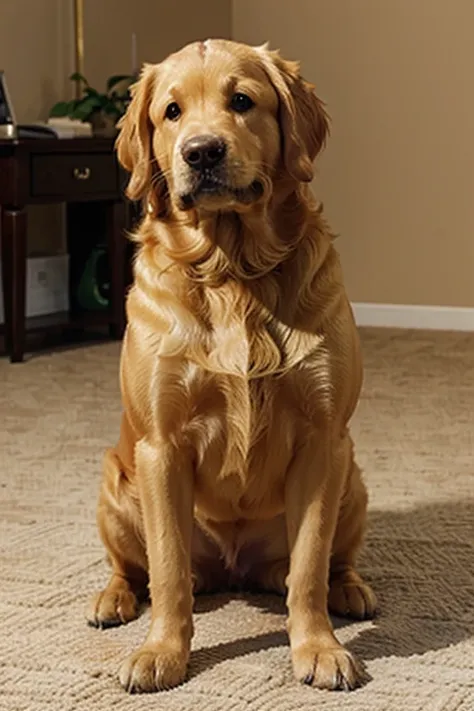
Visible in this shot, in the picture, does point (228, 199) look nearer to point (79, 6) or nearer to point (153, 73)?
point (153, 73)

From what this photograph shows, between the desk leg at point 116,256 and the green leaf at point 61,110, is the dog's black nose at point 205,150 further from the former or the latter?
the green leaf at point 61,110

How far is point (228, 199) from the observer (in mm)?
1662

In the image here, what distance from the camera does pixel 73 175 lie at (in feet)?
14.1

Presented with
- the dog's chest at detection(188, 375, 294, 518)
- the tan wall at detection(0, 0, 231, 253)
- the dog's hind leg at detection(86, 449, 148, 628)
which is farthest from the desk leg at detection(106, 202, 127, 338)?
the dog's chest at detection(188, 375, 294, 518)

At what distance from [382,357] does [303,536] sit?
2622 mm

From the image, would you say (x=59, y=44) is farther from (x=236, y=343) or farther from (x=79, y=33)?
(x=236, y=343)

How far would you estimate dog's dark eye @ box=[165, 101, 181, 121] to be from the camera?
5.65ft

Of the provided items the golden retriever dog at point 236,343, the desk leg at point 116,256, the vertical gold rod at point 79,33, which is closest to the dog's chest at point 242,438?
the golden retriever dog at point 236,343

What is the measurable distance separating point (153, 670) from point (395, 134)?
363 cm

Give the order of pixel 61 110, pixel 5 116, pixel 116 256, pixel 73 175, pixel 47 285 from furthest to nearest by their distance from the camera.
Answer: pixel 47 285 → pixel 61 110 → pixel 116 256 → pixel 73 175 → pixel 5 116

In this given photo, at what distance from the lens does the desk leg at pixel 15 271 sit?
13.6 feet

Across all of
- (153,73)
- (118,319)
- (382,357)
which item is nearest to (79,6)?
(118,319)

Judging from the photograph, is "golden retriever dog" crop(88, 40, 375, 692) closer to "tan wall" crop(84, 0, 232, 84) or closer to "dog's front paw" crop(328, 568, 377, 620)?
"dog's front paw" crop(328, 568, 377, 620)

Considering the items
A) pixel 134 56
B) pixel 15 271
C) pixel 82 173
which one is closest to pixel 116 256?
pixel 82 173
